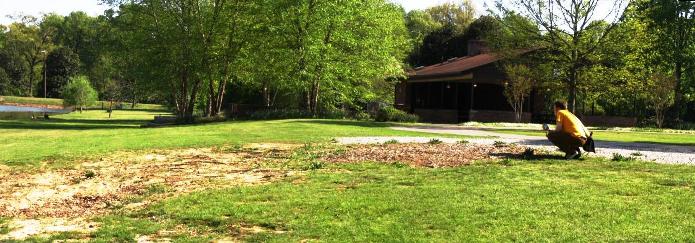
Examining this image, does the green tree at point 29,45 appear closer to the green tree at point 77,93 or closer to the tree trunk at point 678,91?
the green tree at point 77,93

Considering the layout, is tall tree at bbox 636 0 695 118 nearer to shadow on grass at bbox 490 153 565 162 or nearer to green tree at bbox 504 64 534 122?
green tree at bbox 504 64 534 122

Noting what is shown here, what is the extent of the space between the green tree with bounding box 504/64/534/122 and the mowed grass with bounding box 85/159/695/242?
22.4 metres

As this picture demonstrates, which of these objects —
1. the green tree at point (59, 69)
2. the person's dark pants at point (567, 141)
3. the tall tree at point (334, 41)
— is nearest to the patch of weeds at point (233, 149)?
the person's dark pants at point (567, 141)

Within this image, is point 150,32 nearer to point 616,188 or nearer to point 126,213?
point 126,213

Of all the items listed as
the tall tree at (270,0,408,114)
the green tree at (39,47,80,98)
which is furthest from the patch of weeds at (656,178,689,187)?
the green tree at (39,47,80,98)

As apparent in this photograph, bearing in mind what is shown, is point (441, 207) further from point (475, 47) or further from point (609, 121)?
point (475, 47)

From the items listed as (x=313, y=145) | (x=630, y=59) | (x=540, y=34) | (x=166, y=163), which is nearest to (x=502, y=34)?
(x=540, y=34)

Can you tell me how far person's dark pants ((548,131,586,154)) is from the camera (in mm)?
11164

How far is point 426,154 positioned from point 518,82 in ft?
70.2

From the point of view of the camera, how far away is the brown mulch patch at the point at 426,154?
11344 mm

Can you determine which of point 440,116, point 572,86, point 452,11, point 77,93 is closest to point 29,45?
point 77,93

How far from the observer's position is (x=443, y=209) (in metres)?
6.91

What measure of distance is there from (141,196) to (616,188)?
670cm

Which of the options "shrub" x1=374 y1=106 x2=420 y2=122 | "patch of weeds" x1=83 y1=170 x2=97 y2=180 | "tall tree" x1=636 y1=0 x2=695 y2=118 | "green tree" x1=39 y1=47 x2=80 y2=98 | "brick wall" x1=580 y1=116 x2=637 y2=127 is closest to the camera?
"patch of weeds" x1=83 y1=170 x2=97 y2=180
